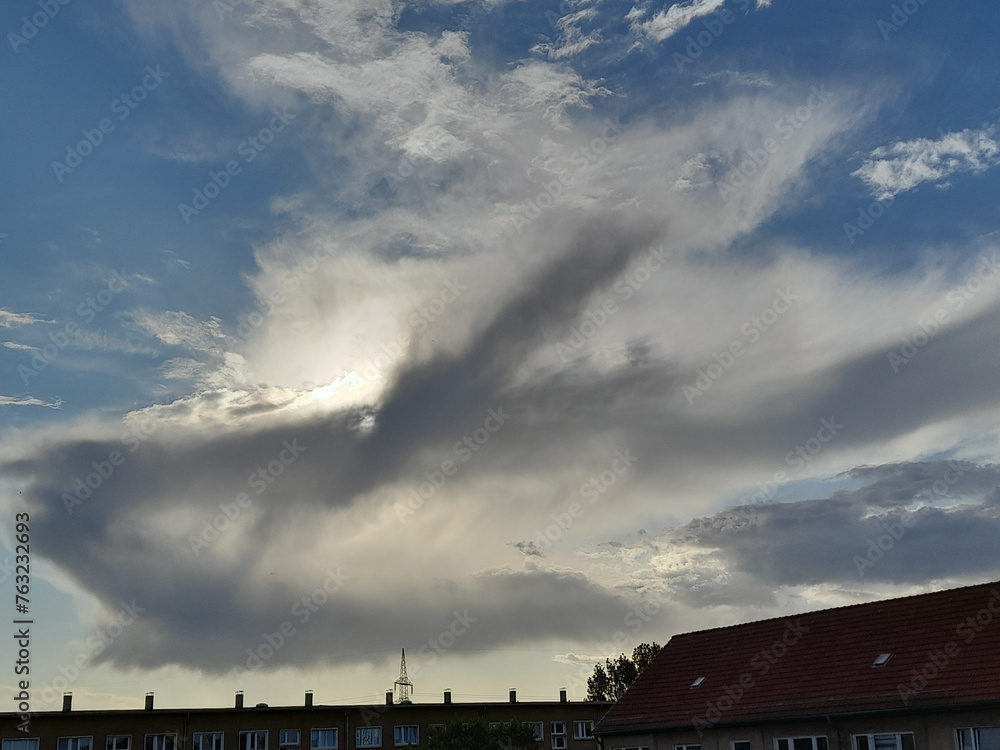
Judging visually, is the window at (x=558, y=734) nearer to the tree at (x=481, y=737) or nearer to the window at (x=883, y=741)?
the tree at (x=481, y=737)

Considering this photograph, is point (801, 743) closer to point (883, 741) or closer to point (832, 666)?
point (832, 666)

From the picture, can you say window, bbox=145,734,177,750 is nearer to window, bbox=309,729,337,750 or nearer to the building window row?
the building window row

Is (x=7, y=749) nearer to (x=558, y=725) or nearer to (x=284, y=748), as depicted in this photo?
(x=284, y=748)

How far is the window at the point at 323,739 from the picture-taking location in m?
67.9

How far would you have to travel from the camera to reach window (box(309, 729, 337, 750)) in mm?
67938

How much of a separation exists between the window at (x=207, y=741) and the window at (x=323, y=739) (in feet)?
20.8

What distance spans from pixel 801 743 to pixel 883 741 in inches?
155

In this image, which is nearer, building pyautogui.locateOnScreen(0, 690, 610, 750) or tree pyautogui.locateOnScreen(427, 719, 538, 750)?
tree pyautogui.locateOnScreen(427, 719, 538, 750)

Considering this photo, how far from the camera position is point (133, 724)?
2482 inches

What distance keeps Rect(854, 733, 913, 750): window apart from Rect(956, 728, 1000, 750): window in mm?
2081

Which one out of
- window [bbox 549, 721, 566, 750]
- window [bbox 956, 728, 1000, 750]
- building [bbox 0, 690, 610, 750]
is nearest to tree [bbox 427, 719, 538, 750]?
building [bbox 0, 690, 610, 750]

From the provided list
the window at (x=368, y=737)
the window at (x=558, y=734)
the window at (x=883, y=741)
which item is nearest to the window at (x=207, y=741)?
the window at (x=368, y=737)

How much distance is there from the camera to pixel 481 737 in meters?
58.3

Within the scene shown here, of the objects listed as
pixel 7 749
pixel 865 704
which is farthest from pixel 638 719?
pixel 7 749
